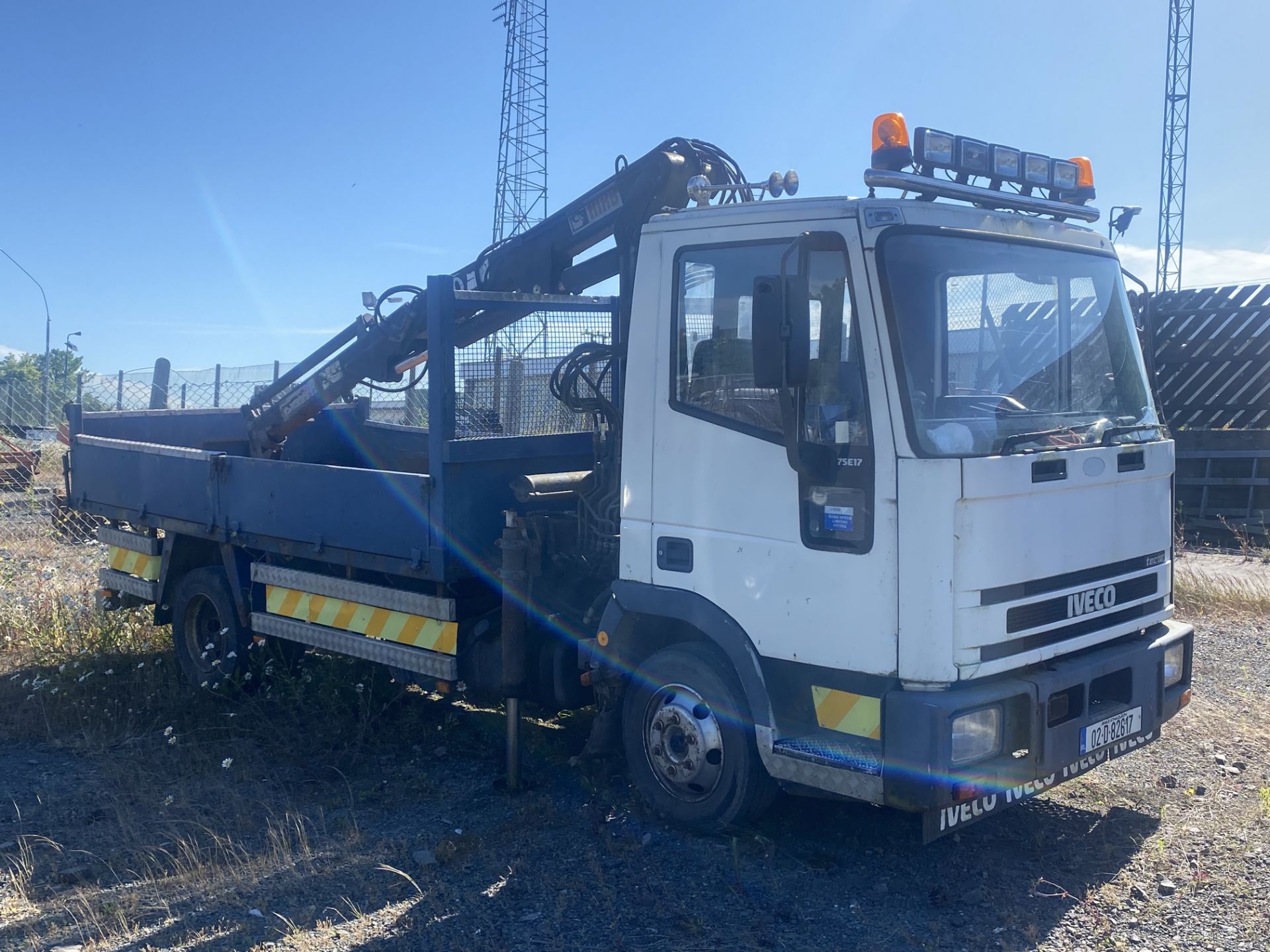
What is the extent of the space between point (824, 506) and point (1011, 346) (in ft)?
3.50

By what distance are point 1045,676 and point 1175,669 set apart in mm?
1107

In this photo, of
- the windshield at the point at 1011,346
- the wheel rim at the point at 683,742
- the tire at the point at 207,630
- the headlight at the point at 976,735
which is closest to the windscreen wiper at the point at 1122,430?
the windshield at the point at 1011,346

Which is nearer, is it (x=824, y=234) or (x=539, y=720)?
(x=824, y=234)

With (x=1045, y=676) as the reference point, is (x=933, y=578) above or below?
above

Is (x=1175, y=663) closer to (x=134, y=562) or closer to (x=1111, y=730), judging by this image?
(x=1111, y=730)

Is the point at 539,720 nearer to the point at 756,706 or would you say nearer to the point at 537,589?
the point at 537,589

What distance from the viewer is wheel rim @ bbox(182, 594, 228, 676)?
7.10 m

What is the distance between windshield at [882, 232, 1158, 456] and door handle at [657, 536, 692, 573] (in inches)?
44.3

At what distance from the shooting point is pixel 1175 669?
187 inches

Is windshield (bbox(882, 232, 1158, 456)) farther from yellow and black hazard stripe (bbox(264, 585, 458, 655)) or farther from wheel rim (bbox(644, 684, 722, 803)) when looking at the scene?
yellow and black hazard stripe (bbox(264, 585, 458, 655))

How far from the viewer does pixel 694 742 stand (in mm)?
4598

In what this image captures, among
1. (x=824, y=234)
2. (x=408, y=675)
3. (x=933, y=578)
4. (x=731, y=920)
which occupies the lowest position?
(x=731, y=920)

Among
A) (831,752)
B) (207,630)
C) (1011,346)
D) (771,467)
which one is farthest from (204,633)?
(1011,346)

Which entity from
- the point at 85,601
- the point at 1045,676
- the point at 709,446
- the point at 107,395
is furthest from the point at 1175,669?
the point at 107,395
